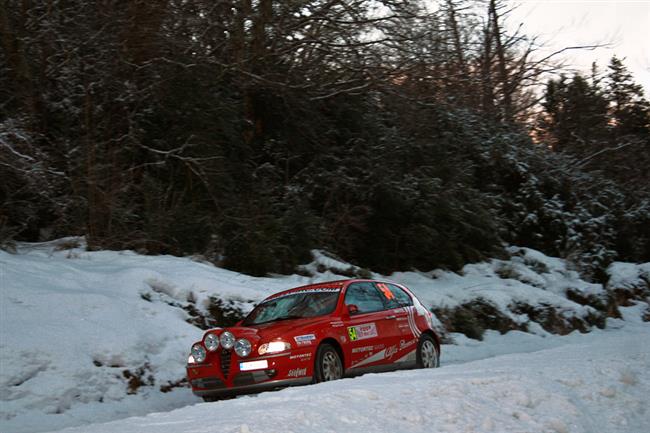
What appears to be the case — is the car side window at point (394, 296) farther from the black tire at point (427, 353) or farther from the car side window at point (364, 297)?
the black tire at point (427, 353)

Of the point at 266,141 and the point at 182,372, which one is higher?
the point at 266,141

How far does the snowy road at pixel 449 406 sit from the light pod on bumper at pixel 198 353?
1875mm

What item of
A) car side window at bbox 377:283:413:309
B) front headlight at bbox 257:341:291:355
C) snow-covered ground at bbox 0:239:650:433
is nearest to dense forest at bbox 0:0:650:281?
snow-covered ground at bbox 0:239:650:433

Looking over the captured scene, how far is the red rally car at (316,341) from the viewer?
984 centimetres

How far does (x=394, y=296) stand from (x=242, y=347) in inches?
123

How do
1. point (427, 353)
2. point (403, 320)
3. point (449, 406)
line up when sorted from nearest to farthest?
1. point (449, 406)
2. point (403, 320)
3. point (427, 353)

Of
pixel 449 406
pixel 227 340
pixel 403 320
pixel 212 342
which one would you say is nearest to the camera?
pixel 449 406

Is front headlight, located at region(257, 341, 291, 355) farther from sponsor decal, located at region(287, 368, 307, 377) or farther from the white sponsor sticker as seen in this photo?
sponsor decal, located at region(287, 368, 307, 377)

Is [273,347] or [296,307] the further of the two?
[296,307]

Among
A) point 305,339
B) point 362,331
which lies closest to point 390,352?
point 362,331

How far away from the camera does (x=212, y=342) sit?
33.4 ft

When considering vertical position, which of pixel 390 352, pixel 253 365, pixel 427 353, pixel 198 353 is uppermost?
pixel 198 353

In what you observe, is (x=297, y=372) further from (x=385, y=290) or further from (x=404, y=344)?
(x=385, y=290)

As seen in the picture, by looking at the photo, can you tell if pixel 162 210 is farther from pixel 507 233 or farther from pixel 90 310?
pixel 507 233
